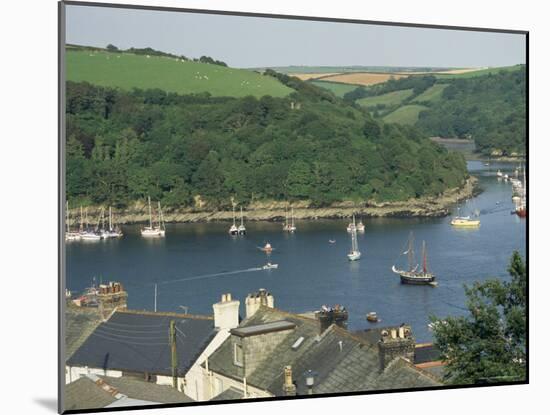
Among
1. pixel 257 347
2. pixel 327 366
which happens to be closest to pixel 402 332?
pixel 327 366

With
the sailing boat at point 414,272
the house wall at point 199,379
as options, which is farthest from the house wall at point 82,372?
the sailing boat at point 414,272

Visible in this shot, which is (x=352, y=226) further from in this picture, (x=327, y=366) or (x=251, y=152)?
(x=327, y=366)

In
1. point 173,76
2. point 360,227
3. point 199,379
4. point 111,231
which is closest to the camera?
point 199,379

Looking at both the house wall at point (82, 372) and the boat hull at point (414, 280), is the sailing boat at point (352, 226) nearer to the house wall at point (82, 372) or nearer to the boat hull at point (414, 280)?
the boat hull at point (414, 280)

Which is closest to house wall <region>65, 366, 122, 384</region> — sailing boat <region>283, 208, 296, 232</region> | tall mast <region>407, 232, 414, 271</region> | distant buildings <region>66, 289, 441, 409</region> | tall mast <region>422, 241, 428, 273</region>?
distant buildings <region>66, 289, 441, 409</region>

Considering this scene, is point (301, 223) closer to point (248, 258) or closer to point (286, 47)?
point (248, 258)
